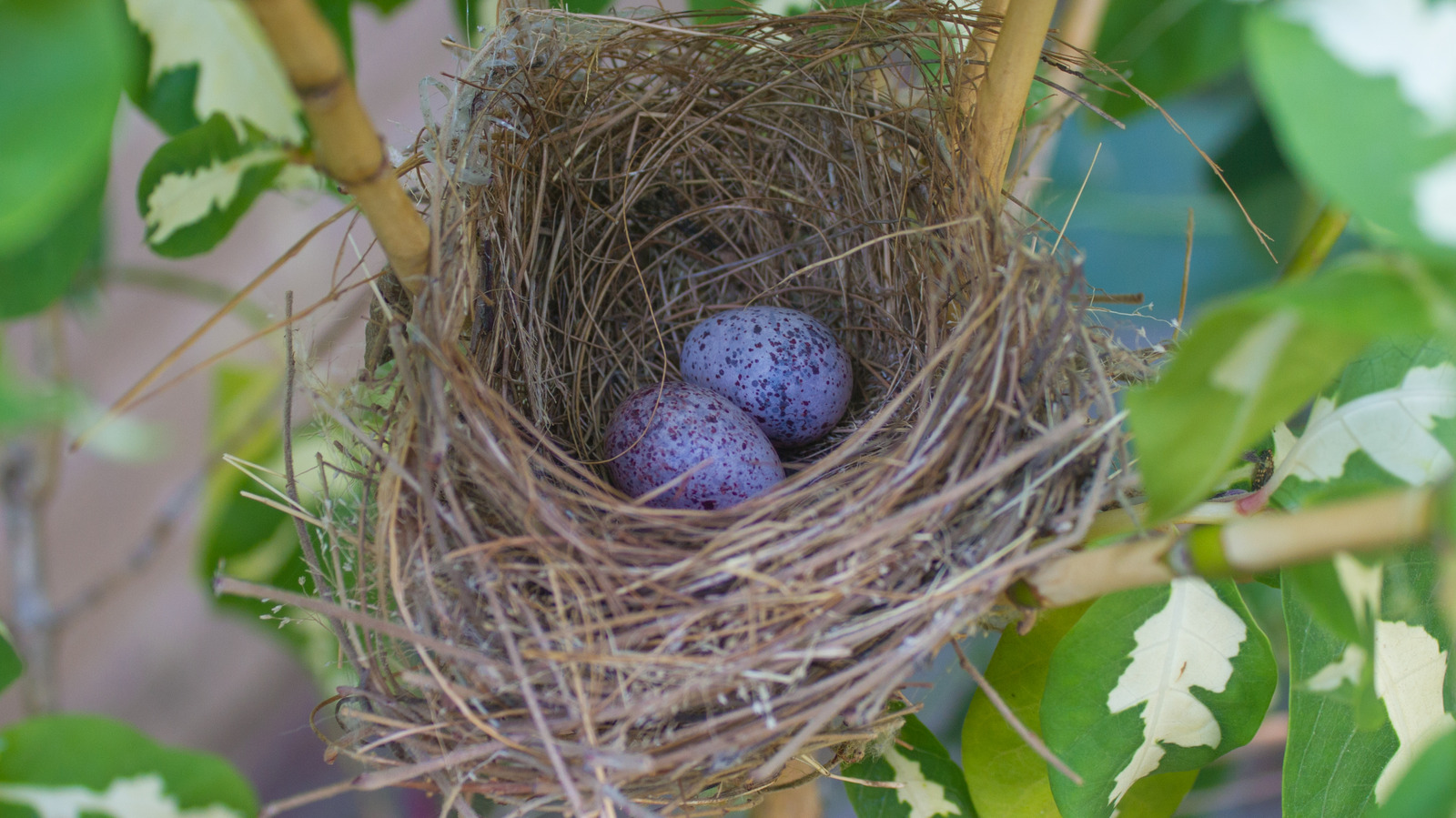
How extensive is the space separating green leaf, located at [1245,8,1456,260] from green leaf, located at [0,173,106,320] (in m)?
0.63

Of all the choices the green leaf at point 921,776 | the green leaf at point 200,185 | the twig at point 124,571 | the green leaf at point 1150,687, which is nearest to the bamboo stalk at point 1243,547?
the green leaf at point 1150,687

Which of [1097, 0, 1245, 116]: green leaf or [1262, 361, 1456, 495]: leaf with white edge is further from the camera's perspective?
[1097, 0, 1245, 116]: green leaf

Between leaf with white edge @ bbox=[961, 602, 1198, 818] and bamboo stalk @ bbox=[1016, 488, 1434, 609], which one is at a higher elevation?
bamboo stalk @ bbox=[1016, 488, 1434, 609]

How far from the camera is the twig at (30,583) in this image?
2.83 ft

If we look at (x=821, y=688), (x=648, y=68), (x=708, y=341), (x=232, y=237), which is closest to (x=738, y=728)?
(x=821, y=688)

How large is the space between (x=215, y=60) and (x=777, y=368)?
510 millimetres

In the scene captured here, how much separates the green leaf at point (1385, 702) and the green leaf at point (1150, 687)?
4cm

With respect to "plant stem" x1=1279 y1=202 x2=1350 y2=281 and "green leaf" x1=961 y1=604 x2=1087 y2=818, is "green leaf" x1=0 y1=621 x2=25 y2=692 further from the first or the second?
"plant stem" x1=1279 y1=202 x2=1350 y2=281

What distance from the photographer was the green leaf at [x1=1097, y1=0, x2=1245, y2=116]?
34.9 inches

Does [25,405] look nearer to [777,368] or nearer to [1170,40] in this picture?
[777,368]

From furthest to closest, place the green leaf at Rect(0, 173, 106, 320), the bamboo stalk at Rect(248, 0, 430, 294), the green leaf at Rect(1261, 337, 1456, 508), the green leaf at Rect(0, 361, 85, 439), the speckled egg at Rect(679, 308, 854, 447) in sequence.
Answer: the speckled egg at Rect(679, 308, 854, 447), the green leaf at Rect(0, 173, 106, 320), the green leaf at Rect(1261, 337, 1456, 508), the bamboo stalk at Rect(248, 0, 430, 294), the green leaf at Rect(0, 361, 85, 439)

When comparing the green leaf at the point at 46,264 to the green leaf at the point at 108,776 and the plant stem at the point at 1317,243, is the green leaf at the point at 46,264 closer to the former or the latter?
the green leaf at the point at 108,776

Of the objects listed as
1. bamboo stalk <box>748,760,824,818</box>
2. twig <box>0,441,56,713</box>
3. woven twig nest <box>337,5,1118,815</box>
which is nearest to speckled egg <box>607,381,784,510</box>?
woven twig nest <box>337,5,1118,815</box>

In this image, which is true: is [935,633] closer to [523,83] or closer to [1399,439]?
[1399,439]
